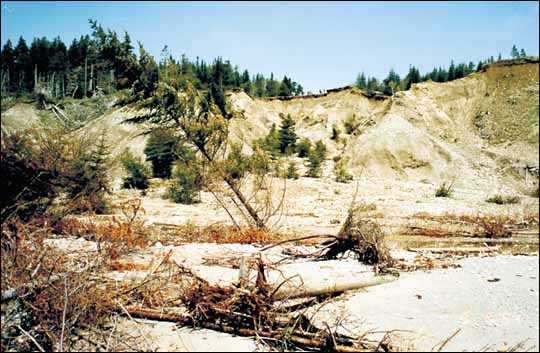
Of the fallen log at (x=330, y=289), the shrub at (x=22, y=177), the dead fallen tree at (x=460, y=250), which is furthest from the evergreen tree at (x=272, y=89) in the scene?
the fallen log at (x=330, y=289)

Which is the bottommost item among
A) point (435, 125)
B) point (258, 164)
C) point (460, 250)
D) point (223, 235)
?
point (223, 235)

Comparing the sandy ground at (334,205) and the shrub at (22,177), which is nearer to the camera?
the shrub at (22,177)

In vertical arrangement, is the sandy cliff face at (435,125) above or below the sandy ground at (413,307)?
above

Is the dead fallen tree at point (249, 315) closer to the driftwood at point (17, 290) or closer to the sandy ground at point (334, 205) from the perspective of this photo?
the driftwood at point (17, 290)

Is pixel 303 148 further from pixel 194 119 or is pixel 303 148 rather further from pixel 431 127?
pixel 194 119

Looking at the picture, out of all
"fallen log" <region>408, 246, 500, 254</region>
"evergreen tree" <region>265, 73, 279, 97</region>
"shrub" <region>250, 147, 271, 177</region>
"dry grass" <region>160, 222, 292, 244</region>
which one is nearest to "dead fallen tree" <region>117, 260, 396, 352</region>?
"fallen log" <region>408, 246, 500, 254</region>

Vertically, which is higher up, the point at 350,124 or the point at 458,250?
the point at 350,124

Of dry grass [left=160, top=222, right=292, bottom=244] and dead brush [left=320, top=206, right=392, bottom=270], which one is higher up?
dead brush [left=320, top=206, right=392, bottom=270]

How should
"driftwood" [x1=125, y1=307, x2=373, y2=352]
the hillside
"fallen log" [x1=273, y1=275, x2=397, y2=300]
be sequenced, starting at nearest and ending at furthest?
"driftwood" [x1=125, y1=307, x2=373, y2=352] → "fallen log" [x1=273, y1=275, x2=397, y2=300] → the hillside

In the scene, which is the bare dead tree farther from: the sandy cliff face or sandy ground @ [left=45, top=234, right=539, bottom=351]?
the sandy cliff face

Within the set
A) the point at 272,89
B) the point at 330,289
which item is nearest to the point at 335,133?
the point at 272,89

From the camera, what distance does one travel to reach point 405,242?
1179cm

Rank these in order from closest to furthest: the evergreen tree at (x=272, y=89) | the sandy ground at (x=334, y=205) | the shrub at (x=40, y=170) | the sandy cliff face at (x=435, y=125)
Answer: the shrub at (x=40, y=170) → the sandy ground at (x=334, y=205) → the sandy cliff face at (x=435, y=125) → the evergreen tree at (x=272, y=89)

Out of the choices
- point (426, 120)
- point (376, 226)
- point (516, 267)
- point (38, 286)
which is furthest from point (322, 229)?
point (426, 120)
